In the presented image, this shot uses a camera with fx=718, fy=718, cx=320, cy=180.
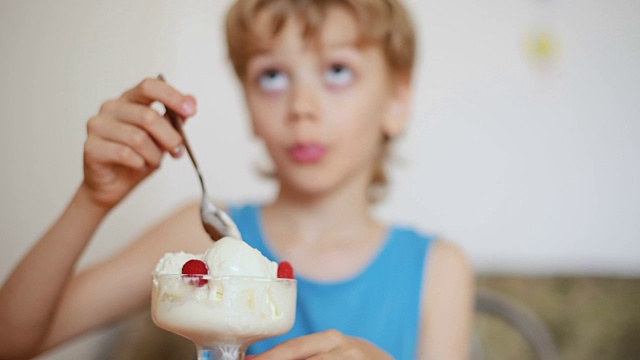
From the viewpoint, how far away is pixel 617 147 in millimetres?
2266

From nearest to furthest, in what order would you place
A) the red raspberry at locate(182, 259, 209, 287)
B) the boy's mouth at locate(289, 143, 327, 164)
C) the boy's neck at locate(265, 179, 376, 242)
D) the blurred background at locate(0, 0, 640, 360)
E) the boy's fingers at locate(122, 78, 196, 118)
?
the red raspberry at locate(182, 259, 209, 287)
the boy's fingers at locate(122, 78, 196, 118)
the boy's mouth at locate(289, 143, 327, 164)
the boy's neck at locate(265, 179, 376, 242)
the blurred background at locate(0, 0, 640, 360)

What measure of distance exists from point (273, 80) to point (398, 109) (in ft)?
0.96

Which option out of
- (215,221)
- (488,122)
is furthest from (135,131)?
(488,122)

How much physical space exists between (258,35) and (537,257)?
1.35 metres

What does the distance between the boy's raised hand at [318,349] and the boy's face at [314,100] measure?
0.46 m

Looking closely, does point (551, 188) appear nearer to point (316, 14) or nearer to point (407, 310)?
point (407, 310)

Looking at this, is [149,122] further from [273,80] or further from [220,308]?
[273,80]

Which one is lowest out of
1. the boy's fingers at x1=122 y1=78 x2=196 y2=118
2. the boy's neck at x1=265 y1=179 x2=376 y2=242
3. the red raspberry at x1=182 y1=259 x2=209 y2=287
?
the boy's neck at x1=265 y1=179 x2=376 y2=242

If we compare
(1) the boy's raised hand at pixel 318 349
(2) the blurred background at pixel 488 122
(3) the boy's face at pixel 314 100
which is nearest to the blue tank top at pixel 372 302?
(3) the boy's face at pixel 314 100

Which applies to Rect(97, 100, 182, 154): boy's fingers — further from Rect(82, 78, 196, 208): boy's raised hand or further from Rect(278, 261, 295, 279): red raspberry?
Rect(278, 261, 295, 279): red raspberry

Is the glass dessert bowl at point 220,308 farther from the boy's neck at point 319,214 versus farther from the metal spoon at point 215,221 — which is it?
the boy's neck at point 319,214

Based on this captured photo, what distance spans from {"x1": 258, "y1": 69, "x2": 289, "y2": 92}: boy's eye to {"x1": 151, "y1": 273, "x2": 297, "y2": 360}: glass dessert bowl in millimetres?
564

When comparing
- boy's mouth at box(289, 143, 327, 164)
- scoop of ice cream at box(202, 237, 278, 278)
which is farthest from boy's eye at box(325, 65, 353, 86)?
scoop of ice cream at box(202, 237, 278, 278)

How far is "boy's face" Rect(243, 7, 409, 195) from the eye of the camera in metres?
1.20
